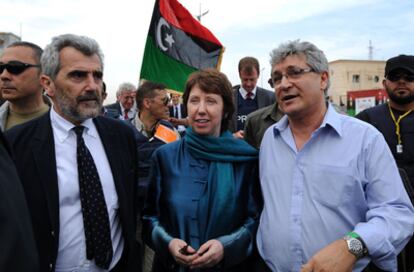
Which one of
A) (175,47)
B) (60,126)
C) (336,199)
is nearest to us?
(336,199)

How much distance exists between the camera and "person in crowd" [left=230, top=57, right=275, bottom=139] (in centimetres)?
572

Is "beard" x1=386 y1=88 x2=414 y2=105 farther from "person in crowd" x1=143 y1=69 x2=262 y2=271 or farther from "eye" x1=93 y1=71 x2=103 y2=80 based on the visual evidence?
"eye" x1=93 y1=71 x2=103 y2=80

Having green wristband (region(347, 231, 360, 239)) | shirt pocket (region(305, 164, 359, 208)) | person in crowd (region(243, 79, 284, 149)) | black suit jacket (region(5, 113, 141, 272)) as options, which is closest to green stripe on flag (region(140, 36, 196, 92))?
person in crowd (region(243, 79, 284, 149))

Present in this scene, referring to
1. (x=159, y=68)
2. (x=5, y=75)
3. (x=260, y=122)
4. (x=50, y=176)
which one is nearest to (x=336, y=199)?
(x=50, y=176)

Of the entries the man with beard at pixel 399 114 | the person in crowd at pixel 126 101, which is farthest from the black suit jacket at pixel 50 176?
the person in crowd at pixel 126 101

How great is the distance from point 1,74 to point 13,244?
248 cm

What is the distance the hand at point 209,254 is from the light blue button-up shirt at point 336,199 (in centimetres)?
28

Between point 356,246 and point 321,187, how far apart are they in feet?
1.21

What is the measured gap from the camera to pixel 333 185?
2.24 metres

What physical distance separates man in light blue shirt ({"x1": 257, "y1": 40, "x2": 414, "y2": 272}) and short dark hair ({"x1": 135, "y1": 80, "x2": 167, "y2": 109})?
8.01 feet

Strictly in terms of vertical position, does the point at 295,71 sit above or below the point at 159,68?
below

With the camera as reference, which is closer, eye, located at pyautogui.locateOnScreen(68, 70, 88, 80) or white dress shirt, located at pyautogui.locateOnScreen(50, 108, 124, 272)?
white dress shirt, located at pyautogui.locateOnScreen(50, 108, 124, 272)

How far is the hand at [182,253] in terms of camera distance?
2406 mm

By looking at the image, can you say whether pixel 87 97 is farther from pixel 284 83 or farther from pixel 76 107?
pixel 284 83
